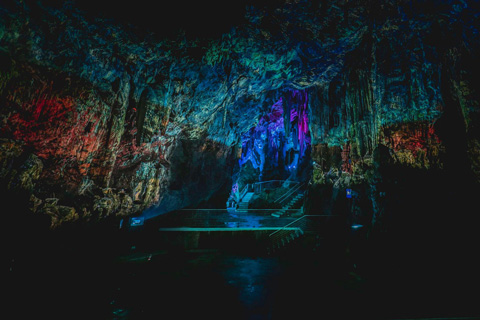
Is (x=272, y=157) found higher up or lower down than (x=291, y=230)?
higher up

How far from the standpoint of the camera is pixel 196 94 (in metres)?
10.3

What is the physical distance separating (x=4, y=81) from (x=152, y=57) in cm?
417

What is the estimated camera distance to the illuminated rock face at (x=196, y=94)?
5.81 metres

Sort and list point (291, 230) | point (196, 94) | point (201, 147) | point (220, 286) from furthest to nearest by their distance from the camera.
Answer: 1. point (201, 147)
2. point (291, 230)
3. point (196, 94)
4. point (220, 286)

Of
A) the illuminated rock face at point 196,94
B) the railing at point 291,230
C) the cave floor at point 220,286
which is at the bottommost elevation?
the cave floor at point 220,286

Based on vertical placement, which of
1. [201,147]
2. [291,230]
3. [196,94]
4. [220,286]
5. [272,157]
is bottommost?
[220,286]

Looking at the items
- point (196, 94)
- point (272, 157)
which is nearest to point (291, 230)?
point (196, 94)

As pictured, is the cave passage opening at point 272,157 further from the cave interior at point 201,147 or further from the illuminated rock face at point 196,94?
the cave interior at point 201,147

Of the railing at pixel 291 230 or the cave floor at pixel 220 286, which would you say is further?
the railing at pixel 291 230

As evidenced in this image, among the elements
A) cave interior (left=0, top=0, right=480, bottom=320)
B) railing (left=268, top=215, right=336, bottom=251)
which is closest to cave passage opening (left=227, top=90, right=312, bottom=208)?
railing (left=268, top=215, right=336, bottom=251)

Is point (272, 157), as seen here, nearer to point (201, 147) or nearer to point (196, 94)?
point (201, 147)

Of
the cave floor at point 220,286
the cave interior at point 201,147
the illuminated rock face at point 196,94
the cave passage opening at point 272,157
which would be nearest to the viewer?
the cave floor at point 220,286

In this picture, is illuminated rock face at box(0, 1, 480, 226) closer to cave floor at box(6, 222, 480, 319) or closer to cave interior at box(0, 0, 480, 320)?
→ cave interior at box(0, 0, 480, 320)

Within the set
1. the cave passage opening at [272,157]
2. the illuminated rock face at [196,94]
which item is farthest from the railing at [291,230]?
the cave passage opening at [272,157]
